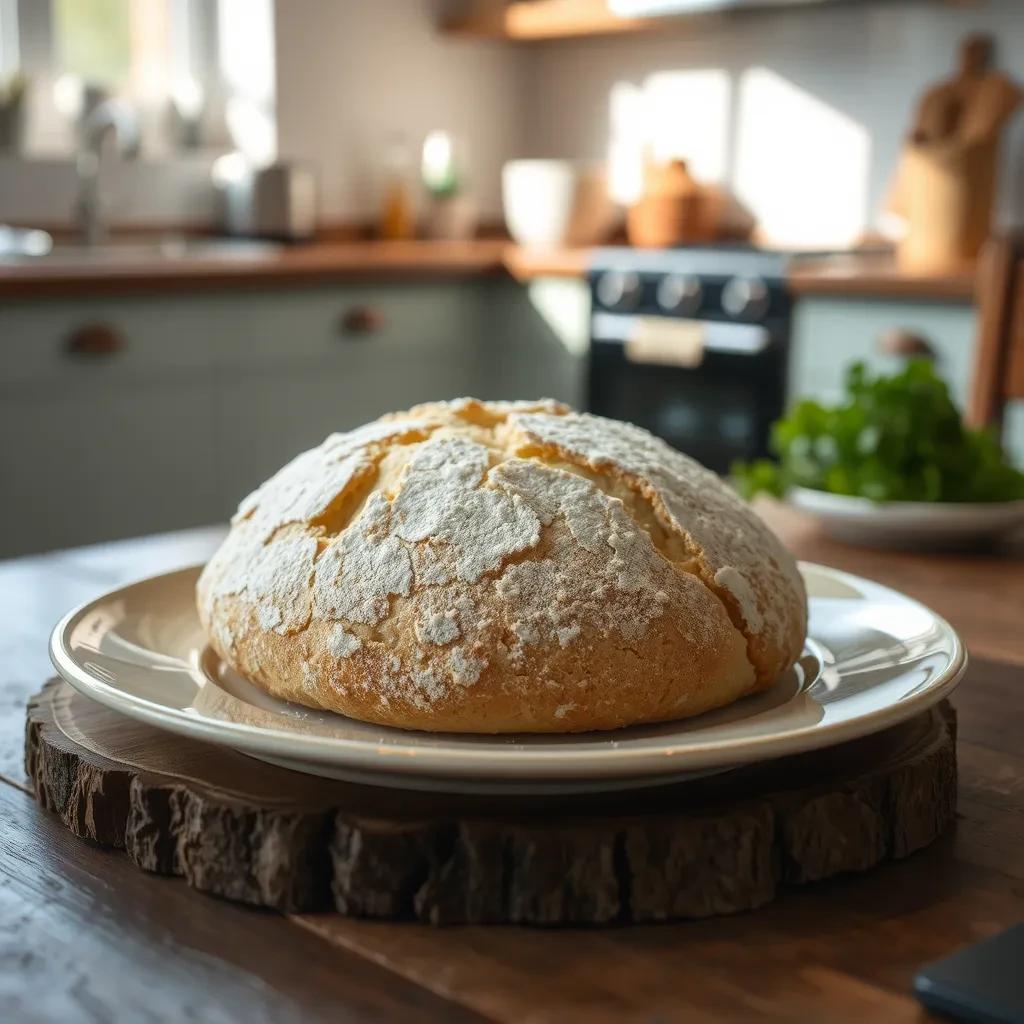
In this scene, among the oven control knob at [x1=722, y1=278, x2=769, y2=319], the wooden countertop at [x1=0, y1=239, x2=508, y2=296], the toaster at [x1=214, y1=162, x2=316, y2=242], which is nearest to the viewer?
the wooden countertop at [x1=0, y1=239, x2=508, y2=296]

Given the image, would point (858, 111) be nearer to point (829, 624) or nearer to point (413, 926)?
point (829, 624)

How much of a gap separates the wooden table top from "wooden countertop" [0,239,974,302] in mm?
2113

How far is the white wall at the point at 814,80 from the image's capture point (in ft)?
11.2

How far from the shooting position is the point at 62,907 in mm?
591

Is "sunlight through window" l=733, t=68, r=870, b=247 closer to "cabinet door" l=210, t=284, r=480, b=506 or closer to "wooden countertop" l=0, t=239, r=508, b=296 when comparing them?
"wooden countertop" l=0, t=239, r=508, b=296

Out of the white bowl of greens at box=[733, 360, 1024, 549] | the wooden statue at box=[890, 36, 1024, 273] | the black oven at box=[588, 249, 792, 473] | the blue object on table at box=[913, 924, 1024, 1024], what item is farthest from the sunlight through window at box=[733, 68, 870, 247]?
the blue object on table at box=[913, 924, 1024, 1024]

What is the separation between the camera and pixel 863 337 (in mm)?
2830

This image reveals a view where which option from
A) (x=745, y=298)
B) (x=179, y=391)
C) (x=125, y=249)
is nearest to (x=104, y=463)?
(x=179, y=391)

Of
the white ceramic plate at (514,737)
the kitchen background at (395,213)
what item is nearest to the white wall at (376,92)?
the kitchen background at (395,213)

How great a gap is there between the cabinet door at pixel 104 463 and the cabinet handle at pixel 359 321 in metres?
0.39

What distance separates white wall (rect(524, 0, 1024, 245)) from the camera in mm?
3414

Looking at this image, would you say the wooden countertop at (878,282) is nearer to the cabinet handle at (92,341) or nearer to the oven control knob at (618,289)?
the oven control knob at (618,289)

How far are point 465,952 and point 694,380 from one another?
268 centimetres

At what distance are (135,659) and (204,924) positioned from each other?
0.23 meters
